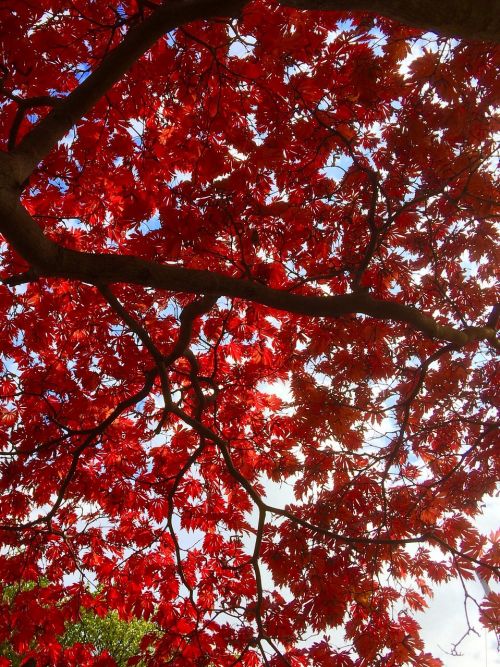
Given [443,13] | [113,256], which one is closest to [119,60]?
[113,256]

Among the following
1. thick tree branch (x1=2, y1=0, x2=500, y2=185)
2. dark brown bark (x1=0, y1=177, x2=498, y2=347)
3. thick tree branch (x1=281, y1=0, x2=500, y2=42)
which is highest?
thick tree branch (x1=2, y1=0, x2=500, y2=185)

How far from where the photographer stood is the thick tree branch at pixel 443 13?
1479 mm

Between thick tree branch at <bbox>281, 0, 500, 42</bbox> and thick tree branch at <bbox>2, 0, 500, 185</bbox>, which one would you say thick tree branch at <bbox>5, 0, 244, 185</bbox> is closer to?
thick tree branch at <bbox>2, 0, 500, 185</bbox>

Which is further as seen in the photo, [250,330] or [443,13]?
[250,330]

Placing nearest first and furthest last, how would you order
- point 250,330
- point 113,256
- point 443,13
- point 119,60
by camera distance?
point 443,13
point 113,256
point 119,60
point 250,330

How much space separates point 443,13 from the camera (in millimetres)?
1520

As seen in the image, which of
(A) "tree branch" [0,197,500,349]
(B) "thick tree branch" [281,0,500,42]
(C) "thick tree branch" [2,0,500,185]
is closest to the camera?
(B) "thick tree branch" [281,0,500,42]

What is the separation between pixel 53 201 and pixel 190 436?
2.88 m

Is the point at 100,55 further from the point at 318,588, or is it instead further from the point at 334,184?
the point at 318,588

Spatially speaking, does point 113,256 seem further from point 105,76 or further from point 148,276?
point 105,76

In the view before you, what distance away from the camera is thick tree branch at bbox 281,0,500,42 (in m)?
1.48

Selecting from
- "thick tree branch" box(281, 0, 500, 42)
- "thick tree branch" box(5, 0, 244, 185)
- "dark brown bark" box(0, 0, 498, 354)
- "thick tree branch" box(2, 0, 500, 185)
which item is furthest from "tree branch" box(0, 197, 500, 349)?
"thick tree branch" box(281, 0, 500, 42)

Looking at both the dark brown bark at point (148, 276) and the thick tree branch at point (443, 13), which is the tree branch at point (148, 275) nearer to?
the dark brown bark at point (148, 276)

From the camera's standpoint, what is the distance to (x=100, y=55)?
406 centimetres
